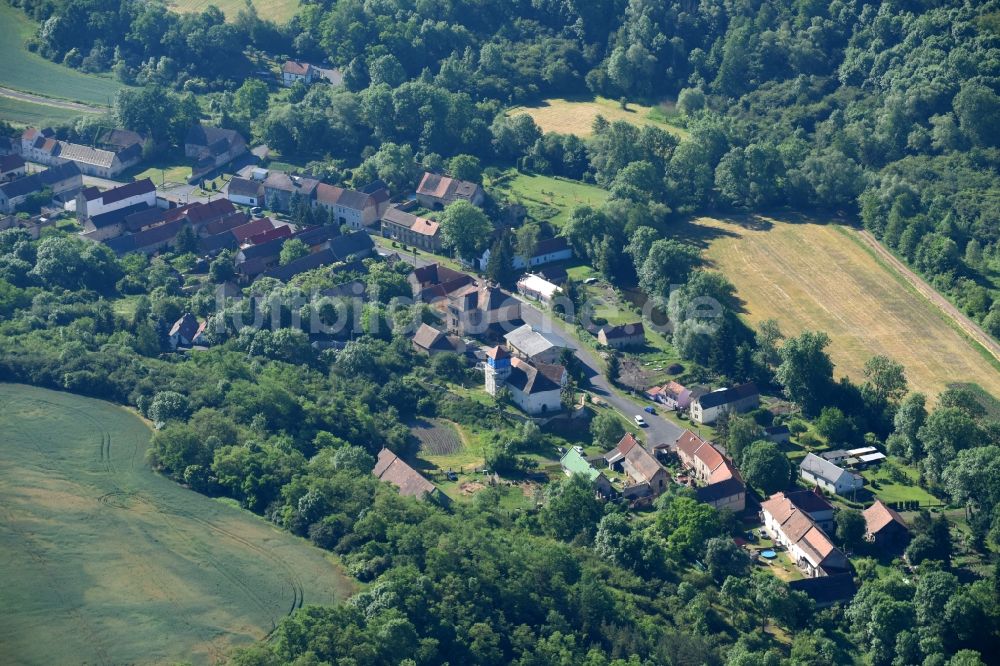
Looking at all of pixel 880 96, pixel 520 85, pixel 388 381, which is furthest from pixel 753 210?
pixel 388 381

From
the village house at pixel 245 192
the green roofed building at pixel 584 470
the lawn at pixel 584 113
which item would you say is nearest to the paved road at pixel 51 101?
the village house at pixel 245 192

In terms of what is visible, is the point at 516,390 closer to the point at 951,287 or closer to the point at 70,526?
the point at 70,526

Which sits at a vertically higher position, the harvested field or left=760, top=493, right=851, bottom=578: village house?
left=760, top=493, right=851, bottom=578: village house

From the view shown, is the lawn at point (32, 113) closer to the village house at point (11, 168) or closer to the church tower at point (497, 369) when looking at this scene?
the village house at point (11, 168)

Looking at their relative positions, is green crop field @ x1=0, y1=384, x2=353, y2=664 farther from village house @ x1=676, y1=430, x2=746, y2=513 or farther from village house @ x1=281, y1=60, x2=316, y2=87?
village house @ x1=281, y1=60, x2=316, y2=87

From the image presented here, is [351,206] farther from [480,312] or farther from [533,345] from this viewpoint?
[533,345]

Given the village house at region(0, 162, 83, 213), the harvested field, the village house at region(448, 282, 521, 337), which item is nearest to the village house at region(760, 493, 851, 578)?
the harvested field

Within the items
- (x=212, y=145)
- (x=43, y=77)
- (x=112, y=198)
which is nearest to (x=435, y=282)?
(x=112, y=198)
